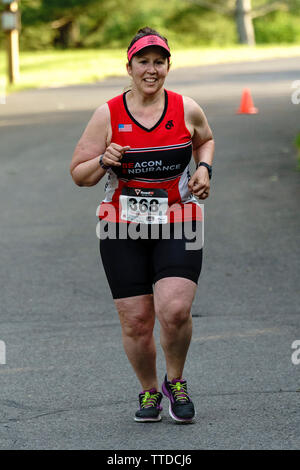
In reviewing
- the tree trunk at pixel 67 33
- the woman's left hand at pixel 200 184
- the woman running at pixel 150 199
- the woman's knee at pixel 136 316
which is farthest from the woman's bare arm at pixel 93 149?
the tree trunk at pixel 67 33

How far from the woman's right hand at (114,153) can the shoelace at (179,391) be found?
114cm

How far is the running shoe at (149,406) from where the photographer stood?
5070mm

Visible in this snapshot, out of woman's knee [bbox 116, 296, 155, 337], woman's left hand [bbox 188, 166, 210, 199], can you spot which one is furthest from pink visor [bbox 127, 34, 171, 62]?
woman's knee [bbox 116, 296, 155, 337]

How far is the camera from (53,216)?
37.6 ft

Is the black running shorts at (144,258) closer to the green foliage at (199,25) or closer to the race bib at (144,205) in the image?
the race bib at (144,205)

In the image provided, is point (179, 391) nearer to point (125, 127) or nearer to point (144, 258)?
point (144, 258)

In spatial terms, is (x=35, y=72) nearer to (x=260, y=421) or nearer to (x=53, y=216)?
(x=53, y=216)

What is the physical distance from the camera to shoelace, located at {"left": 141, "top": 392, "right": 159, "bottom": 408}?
5.11 metres

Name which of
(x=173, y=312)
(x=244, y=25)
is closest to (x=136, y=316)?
(x=173, y=312)

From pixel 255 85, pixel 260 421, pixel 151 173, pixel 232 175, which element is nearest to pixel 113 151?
pixel 151 173

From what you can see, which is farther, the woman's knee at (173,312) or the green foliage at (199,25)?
the green foliage at (199,25)

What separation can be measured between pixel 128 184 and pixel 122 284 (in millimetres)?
474

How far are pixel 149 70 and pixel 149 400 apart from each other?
1.58 metres
